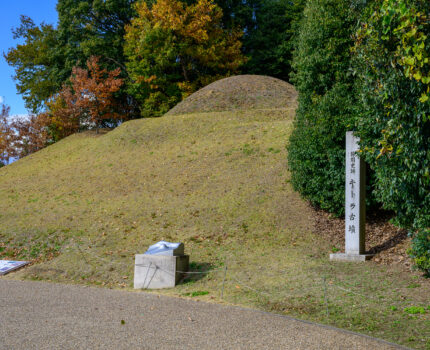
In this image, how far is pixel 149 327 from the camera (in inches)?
242

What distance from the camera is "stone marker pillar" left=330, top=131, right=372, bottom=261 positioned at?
9875mm

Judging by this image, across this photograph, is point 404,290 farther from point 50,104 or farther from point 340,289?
point 50,104

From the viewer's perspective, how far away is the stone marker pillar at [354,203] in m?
9.88

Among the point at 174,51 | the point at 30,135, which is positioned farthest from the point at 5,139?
the point at 174,51

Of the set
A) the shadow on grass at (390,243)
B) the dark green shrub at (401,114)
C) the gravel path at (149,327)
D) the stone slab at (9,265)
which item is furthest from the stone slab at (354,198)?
the stone slab at (9,265)

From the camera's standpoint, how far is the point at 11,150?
30688mm

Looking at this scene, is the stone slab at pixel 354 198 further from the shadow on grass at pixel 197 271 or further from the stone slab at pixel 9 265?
the stone slab at pixel 9 265

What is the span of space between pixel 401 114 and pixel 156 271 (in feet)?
18.9

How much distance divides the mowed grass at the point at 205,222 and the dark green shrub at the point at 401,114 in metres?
1.42

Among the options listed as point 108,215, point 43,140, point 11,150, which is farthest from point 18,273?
point 11,150

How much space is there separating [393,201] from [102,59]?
94.7ft

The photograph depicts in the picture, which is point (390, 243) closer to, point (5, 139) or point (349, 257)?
point (349, 257)

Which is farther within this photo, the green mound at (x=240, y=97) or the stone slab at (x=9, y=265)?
the green mound at (x=240, y=97)

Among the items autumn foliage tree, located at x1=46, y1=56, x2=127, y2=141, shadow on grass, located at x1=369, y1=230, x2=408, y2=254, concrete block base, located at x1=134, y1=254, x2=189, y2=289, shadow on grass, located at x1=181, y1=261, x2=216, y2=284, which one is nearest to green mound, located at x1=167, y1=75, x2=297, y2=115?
autumn foliage tree, located at x1=46, y1=56, x2=127, y2=141
